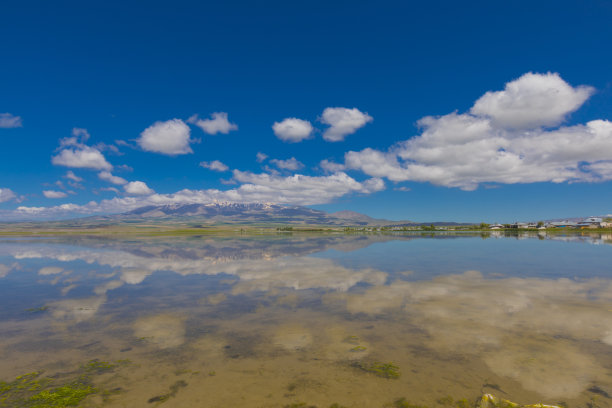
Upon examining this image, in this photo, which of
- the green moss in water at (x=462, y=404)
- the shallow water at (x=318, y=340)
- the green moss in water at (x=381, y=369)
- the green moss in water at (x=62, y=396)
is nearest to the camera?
the green moss in water at (x=462, y=404)

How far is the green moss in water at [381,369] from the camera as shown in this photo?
10.0 meters

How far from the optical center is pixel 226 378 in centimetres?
987

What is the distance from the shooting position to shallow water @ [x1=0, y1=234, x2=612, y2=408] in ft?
30.0

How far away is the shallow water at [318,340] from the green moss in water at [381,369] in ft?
0.19

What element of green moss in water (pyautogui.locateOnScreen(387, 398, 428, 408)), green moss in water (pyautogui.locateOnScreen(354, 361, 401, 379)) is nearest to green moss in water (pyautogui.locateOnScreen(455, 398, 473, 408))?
green moss in water (pyautogui.locateOnScreen(387, 398, 428, 408))

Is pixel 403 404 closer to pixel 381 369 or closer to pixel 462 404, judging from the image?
pixel 462 404

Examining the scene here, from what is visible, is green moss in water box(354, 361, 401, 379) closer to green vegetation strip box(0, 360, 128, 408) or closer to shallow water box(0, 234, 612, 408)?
shallow water box(0, 234, 612, 408)

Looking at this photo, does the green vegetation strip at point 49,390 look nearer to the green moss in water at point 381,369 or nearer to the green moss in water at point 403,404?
the green moss in water at point 381,369

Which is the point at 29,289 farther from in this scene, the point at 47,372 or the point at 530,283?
the point at 530,283

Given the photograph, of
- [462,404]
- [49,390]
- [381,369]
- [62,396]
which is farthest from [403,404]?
[49,390]

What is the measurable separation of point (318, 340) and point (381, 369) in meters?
3.39

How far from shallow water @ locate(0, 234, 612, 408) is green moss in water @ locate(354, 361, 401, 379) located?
58 mm

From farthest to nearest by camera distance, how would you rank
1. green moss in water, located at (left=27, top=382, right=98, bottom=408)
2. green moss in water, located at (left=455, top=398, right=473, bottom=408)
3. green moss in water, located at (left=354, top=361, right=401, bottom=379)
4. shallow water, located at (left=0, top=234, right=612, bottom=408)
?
green moss in water, located at (left=354, top=361, right=401, bottom=379)
shallow water, located at (left=0, top=234, right=612, bottom=408)
green moss in water, located at (left=27, top=382, right=98, bottom=408)
green moss in water, located at (left=455, top=398, right=473, bottom=408)

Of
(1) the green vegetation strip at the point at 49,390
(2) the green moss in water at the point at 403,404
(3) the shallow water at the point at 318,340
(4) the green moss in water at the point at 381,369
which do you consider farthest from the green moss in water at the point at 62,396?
(2) the green moss in water at the point at 403,404
